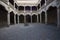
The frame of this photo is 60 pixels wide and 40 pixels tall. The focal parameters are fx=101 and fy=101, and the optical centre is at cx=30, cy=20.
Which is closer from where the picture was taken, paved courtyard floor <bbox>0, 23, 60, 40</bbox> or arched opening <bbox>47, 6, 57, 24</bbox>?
paved courtyard floor <bbox>0, 23, 60, 40</bbox>

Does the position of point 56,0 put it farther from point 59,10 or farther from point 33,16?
point 33,16

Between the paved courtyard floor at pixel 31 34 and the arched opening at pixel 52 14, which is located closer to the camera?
the paved courtyard floor at pixel 31 34

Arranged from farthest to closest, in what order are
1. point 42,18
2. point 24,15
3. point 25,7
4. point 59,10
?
point 25,7 → point 24,15 → point 42,18 → point 59,10

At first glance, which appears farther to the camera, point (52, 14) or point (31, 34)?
point (52, 14)

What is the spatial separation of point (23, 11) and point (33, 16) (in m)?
4.19

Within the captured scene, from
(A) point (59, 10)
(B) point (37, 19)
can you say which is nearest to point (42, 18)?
(B) point (37, 19)

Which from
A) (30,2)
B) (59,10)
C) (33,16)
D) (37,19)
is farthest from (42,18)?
(59,10)

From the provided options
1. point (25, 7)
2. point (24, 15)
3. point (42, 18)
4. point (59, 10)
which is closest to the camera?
point (59, 10)

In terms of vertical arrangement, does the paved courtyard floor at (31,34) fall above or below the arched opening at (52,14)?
below

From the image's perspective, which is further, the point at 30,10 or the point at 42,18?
the point at 30,10

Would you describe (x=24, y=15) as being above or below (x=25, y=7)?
below

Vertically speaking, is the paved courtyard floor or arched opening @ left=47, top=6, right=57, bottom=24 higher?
arched opening @ left=47, top=6, right=57, bottom=24

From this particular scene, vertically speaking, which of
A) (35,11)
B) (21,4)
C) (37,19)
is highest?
(21,4)

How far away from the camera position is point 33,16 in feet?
116
